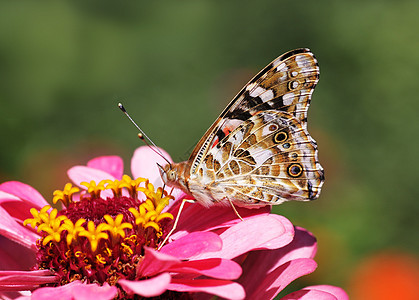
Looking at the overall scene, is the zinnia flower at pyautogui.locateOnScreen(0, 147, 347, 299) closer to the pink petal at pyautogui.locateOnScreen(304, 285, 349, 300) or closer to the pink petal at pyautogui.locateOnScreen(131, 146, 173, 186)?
the pink petal at pyautogui.locateOnScreen(304, 285, 349, 300)

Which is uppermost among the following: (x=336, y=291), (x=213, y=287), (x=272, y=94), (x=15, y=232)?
(x=272, y=94)

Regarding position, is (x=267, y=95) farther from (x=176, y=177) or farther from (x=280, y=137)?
(x=176, y=177)

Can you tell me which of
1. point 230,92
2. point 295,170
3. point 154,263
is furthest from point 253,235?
point 230,92

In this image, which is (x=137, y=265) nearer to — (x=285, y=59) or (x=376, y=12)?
(x=285, y=59)

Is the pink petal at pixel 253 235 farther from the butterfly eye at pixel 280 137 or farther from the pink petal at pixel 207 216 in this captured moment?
the butterfly eye at pixel 280 137

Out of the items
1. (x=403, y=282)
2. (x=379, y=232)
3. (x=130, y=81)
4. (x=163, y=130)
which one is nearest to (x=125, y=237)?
(x=403, y=282)

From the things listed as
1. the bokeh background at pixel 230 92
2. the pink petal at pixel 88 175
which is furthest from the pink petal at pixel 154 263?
the bokeh background at pixel 230 92

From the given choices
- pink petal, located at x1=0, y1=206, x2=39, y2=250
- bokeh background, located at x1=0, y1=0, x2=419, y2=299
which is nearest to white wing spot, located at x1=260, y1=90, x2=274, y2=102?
pink petal, located at x1=0, y1=206, x2=39, y2=250
